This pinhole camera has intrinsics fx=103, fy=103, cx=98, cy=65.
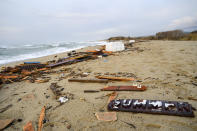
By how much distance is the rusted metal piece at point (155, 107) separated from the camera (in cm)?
146

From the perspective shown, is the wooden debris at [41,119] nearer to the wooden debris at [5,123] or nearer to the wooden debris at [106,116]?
the wooden debris at [5,123]

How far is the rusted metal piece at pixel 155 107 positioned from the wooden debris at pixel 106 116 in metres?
0.09

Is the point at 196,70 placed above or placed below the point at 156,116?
above

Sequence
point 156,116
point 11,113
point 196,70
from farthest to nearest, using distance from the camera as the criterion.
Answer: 1. point 196,70
2. point 11,113
3. point 156,116

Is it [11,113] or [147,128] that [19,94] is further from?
[147,128]

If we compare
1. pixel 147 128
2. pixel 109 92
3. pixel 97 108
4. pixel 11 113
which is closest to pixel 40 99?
pixel 11 113

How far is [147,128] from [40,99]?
86.8 inches

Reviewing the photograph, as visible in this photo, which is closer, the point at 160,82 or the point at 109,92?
the point at 109,92

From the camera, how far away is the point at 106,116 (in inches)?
62.9

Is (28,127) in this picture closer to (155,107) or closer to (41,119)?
(41,119)

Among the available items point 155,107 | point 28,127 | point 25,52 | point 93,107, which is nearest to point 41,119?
point 28,127

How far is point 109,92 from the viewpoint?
2.32m

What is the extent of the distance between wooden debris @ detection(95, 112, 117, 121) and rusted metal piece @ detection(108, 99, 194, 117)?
0.09 meters

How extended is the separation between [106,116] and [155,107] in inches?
30.2
